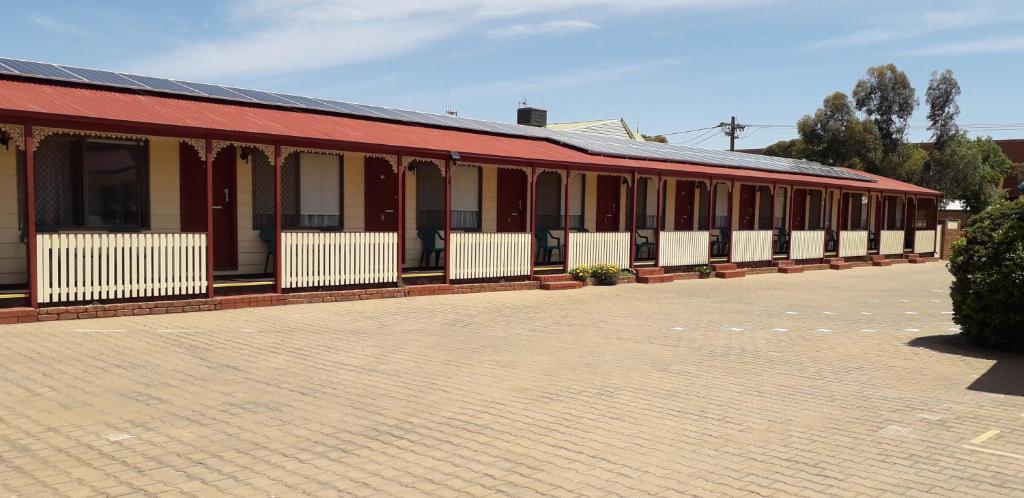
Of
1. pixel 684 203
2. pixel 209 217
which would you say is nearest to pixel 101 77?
pixel 209 217

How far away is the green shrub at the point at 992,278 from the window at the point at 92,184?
37.4 feet

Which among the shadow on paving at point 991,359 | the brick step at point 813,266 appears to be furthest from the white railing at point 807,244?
the shadow on paving at point 991,359

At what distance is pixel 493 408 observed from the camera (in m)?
6.05

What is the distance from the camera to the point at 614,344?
9156 mm

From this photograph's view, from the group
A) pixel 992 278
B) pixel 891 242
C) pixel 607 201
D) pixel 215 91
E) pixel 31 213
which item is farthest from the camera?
pixel 891 242

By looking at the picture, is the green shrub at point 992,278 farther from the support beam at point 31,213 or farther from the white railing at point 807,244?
the white railing at point 807,244

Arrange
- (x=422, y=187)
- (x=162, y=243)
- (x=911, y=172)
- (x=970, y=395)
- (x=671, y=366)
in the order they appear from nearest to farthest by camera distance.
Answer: (x=970, y=395)
(x=671, y=366)
(x=162, y=243)
(x=422, y=187)
(x=911, y=172)

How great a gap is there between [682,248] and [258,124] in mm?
10492

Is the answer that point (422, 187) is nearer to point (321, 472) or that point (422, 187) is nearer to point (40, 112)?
point (40, 112)

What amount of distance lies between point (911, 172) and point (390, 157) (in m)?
34.1

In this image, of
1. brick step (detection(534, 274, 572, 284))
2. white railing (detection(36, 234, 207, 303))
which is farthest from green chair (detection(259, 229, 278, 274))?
brick step (detection(534, 274, 572, 284))

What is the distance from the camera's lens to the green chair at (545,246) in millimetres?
17469

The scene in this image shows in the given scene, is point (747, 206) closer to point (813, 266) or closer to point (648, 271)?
point (813, 266)

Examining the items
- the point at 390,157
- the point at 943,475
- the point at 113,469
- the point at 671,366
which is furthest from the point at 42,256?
the point at 943,475
